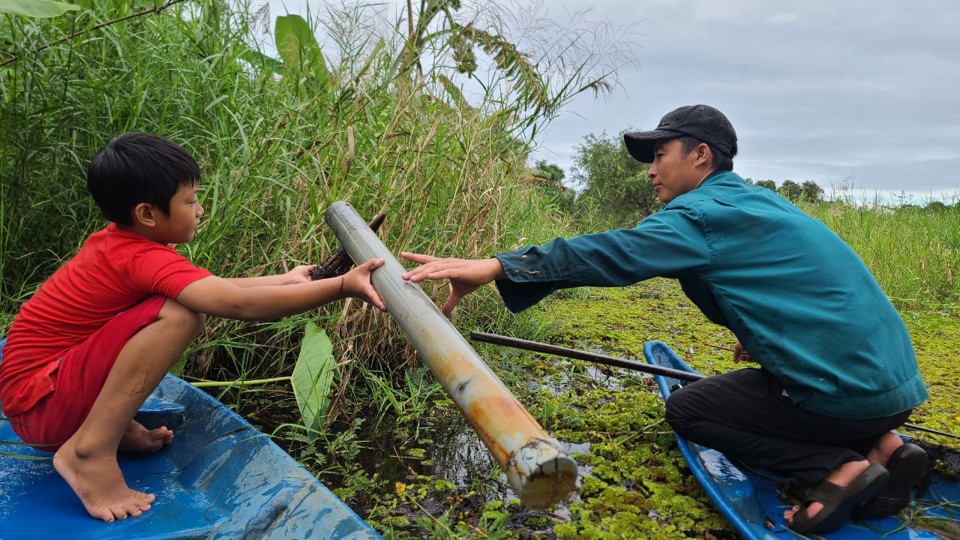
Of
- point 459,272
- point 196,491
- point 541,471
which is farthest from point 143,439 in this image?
point 541,471

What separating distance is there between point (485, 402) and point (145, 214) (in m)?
1.07

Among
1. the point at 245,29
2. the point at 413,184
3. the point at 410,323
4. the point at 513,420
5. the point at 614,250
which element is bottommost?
Result: the point at 513,420

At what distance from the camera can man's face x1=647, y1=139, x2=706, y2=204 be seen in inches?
92.0

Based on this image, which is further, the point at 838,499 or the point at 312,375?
the point at 312,375

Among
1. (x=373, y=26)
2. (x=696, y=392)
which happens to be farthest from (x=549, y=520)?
(x=373, y=26)

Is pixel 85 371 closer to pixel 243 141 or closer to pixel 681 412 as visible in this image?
pixel 243 141

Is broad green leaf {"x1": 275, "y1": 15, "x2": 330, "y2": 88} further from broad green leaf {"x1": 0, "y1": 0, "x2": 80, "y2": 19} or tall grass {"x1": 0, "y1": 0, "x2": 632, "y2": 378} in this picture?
broad green leaf {"x1": 0, "y1": 0, "x2": 80, "y2": 19}

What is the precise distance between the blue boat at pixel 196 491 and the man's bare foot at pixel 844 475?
1376 mm

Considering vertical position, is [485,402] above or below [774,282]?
below

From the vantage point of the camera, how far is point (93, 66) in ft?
9.39

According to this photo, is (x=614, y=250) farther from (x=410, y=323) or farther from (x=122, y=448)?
(x=122, y=448)

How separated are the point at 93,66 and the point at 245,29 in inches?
27.3

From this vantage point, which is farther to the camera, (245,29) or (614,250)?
(245,29)

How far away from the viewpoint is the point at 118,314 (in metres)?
1.77
